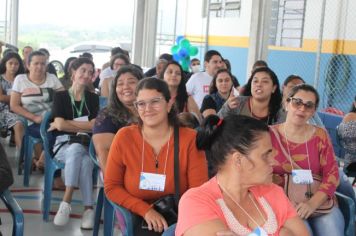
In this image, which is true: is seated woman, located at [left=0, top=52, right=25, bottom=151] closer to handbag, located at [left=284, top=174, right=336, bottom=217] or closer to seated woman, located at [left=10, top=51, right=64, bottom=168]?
seated woman, located at [left=10, top=51, right=64, bottom=168]

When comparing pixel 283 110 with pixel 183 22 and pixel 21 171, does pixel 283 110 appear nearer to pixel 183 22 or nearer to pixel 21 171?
pixel 21 171

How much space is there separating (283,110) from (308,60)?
18.3 feet

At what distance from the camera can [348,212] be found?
298cm

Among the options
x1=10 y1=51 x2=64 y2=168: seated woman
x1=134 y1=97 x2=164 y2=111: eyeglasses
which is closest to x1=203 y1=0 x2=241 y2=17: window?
x1=10 y1=51 x2=64 y2=168: seated woman

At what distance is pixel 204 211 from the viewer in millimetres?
1763

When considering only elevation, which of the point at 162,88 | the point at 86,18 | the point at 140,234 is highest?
the point at 86,18

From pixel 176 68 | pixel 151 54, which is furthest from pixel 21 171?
pixel 151 54

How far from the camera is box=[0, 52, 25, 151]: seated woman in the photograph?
18.2ft

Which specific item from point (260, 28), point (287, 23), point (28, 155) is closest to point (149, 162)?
point (28, 155)

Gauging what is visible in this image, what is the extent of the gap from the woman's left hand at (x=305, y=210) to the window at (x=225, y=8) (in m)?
9.26

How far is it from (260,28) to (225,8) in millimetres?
3989

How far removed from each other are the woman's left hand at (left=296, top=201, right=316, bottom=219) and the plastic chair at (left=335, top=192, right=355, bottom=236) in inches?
10.7

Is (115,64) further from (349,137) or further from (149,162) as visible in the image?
(149,162)

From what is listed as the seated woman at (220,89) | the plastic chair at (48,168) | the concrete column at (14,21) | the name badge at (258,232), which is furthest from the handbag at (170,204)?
the concrete column at (14,21)
